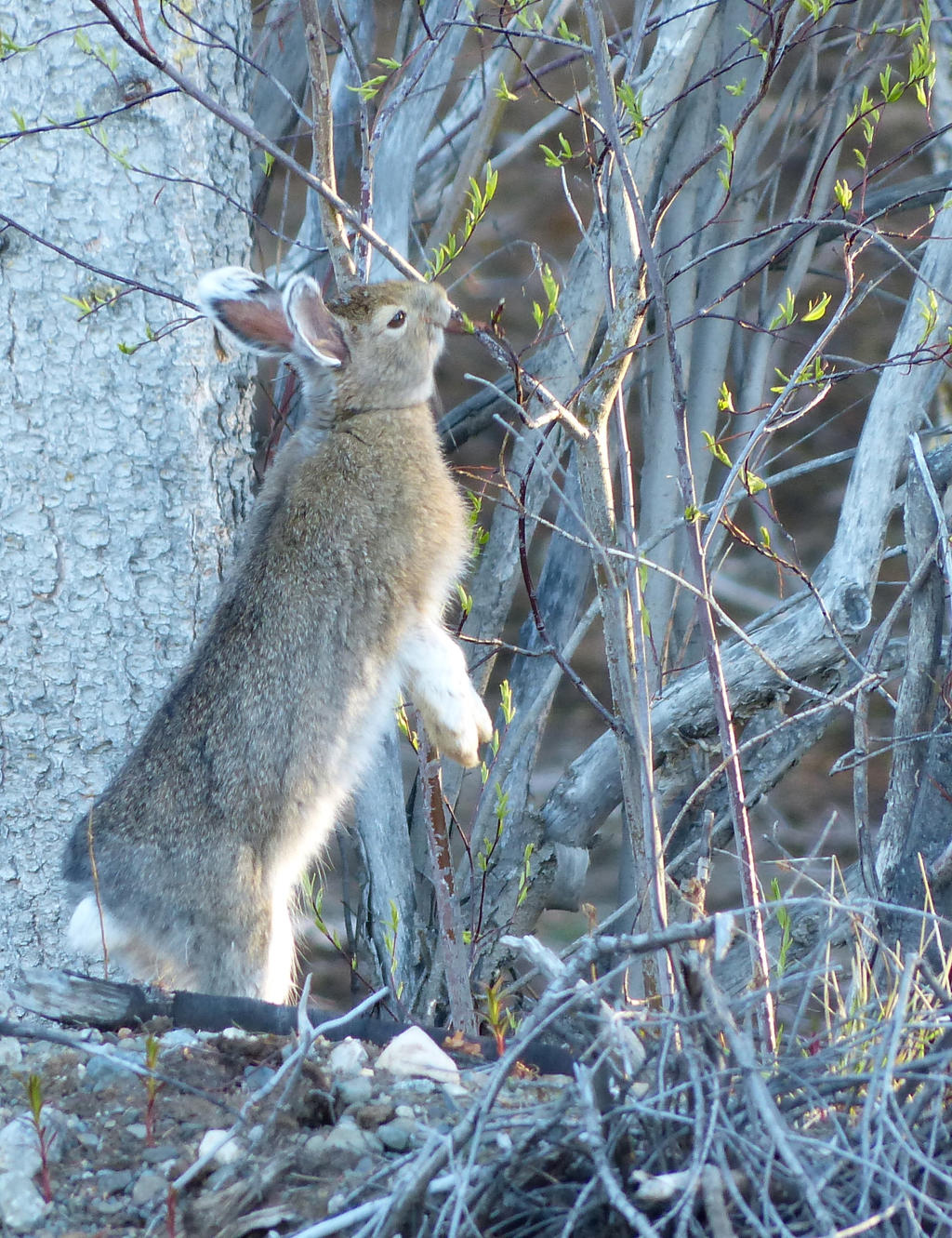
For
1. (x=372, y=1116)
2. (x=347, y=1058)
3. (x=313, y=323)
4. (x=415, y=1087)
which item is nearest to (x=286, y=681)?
(x=313, y=323)

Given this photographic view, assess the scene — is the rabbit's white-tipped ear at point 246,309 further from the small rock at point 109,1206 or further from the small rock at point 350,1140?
the small rock at point 109,1206

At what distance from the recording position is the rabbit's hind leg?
127 inches

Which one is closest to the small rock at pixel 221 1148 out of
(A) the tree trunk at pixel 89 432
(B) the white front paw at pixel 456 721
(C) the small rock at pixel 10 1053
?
(C) the small rock at pixel 10 1053

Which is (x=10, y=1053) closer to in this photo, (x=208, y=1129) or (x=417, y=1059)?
(x=208, y=1129)

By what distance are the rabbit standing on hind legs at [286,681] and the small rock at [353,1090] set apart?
0.78 meters

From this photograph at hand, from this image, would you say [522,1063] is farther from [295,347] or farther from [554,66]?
[554,66]

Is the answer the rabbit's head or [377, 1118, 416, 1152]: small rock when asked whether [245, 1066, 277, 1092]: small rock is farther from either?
the rabbit's head

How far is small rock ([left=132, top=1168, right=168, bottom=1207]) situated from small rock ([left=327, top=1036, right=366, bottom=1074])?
40 cm

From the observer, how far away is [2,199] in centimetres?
340

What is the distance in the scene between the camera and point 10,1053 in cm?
241

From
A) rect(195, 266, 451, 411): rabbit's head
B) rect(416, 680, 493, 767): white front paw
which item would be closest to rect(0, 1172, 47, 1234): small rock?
rect(416, 680, 493, 767): white front paw

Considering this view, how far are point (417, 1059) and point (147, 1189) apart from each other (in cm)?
57

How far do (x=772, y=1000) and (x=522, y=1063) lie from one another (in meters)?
0.48

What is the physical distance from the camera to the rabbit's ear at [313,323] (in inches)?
120
